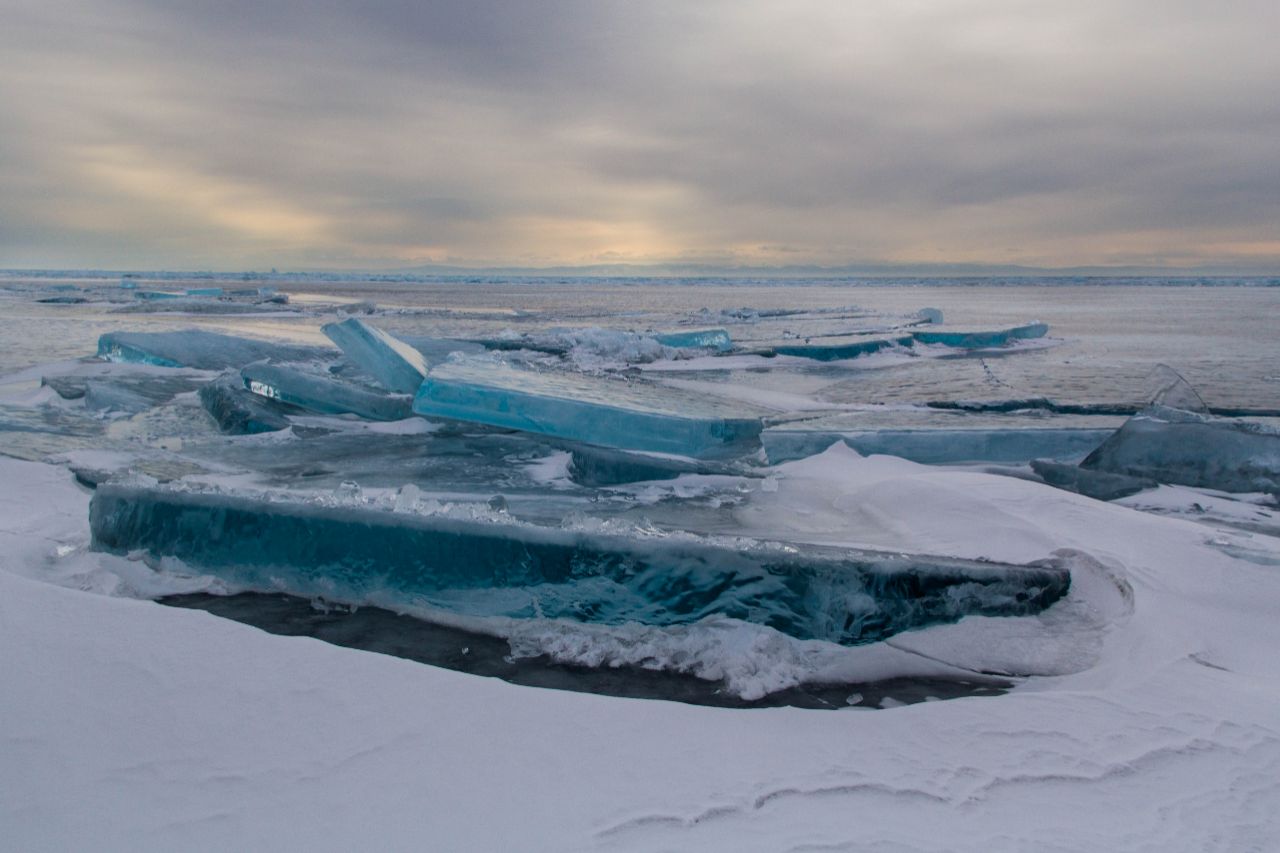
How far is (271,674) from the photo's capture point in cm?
160

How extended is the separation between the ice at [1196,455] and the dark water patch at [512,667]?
2.67 metres

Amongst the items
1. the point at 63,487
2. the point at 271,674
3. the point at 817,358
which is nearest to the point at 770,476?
the point at 271,674

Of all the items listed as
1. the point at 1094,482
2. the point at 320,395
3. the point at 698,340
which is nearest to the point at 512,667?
the point at 1094,482

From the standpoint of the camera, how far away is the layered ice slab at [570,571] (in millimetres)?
2123

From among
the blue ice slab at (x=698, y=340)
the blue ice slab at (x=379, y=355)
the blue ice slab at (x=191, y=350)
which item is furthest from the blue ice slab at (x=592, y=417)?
the blue ice slab at (x=698, y=340)

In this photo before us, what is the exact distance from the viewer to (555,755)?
141cm

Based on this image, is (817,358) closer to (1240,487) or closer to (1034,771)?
(1240,487)

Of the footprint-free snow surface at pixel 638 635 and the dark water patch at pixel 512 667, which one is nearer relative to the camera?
the footprint-free snow surface at pixel 638 635

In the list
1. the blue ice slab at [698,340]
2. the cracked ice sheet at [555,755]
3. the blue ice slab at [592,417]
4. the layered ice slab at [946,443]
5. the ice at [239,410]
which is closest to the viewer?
the cracked ice sheet at [555,755]

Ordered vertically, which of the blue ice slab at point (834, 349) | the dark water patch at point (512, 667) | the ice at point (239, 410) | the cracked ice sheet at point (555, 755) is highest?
the blue ice slab at point (834, 349)

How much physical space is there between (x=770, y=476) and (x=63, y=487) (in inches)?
120

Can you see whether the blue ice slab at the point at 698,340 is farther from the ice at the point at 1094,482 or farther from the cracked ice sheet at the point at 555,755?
the cracked ice sheet at the point at 555,755

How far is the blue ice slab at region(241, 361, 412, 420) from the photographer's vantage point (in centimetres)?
537

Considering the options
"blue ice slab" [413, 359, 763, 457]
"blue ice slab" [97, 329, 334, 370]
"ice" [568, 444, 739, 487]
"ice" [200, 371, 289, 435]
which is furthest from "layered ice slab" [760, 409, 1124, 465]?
"blue ice slab" [97, 329, 334, 370]
